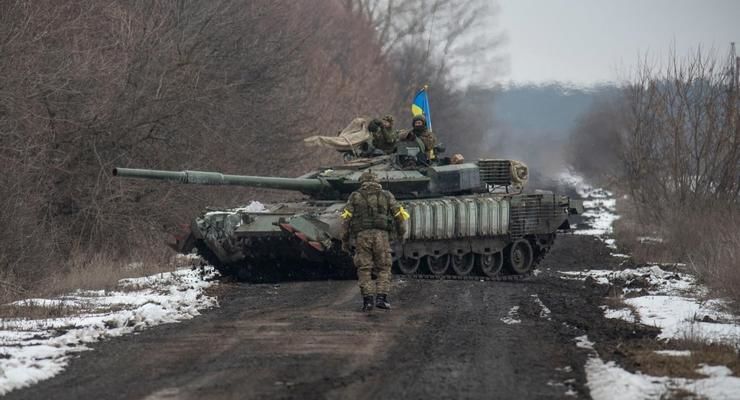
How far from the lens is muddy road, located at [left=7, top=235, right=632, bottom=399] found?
26.0 ft

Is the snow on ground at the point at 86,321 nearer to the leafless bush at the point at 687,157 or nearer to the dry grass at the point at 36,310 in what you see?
the dry grass at the point at 36,310

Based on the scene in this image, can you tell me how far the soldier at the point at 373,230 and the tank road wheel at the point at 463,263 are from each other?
6574 millimetres

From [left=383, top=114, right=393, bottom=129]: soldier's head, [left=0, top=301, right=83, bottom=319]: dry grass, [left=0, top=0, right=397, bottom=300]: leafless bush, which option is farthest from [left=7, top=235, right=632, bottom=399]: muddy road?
[left=383, top=114, right=393, bottom=129]: soldier's head

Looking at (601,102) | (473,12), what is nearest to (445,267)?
(601,102)

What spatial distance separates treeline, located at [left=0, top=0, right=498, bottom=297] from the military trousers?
157 inches

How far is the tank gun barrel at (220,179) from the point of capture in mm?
15773

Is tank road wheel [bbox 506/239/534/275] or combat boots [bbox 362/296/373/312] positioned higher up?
tank road wheel [bbox 506/239/534/275]

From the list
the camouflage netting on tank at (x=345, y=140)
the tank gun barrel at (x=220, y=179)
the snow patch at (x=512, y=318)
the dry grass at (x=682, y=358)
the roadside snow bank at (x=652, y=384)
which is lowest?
the roadside snow bank at (x=652, y=384)

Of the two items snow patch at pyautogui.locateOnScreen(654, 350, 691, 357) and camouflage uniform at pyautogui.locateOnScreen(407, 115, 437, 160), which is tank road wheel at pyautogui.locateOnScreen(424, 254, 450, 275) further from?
snow patch at pyautogui.locateOnScreen(654, 350, 691, 357)

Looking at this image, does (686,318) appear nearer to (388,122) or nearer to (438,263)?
(438,263)

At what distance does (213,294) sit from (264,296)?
0.61 metres

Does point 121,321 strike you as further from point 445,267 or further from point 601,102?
point 601,102

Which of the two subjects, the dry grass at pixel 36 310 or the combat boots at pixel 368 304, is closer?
the dry grass at pixel 36 310

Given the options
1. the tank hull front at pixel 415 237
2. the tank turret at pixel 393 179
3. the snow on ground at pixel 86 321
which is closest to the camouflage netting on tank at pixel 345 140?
the tank turret at pixel 393 179
